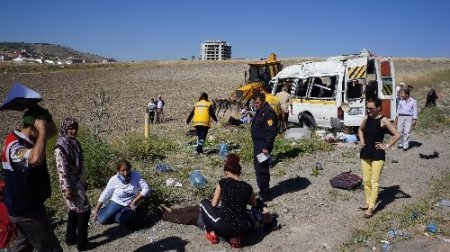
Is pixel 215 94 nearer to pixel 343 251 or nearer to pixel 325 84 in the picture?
pixel 325 84

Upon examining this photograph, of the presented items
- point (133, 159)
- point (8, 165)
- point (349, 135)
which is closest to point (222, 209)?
point (8, 165)

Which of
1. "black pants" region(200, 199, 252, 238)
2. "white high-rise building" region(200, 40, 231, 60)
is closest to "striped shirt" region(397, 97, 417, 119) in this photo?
"black pants" region(200, 199, 252, 238)

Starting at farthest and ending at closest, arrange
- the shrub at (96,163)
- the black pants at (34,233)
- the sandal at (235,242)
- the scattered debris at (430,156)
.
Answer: the scattered debris at (430,156) → the shrub at (96,163) → the sandal at (235,242) → the black pants at (34,233)

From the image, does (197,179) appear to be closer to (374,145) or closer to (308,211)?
(308,211)

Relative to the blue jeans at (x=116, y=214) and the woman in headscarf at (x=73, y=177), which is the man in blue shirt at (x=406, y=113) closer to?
the blue jeans at (x=116, y=214)

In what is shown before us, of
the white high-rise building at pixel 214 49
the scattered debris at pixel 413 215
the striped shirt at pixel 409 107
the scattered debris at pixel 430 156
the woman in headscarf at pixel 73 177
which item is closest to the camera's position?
the woman in headscarf at pixel 73 177

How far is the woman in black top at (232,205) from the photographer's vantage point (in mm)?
5031

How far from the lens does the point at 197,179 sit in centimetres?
776

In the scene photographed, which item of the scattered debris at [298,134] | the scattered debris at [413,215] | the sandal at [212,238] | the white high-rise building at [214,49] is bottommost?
the sandal at [212,238]

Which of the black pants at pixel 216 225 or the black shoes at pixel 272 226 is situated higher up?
the black pants at pixel 216 225

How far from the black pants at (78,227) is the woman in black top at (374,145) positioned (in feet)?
12.8

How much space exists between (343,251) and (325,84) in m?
7.41

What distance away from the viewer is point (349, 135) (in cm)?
1098

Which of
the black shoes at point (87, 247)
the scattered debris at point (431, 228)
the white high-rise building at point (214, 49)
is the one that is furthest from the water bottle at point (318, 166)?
the white high-rise building at point (214, 49)
